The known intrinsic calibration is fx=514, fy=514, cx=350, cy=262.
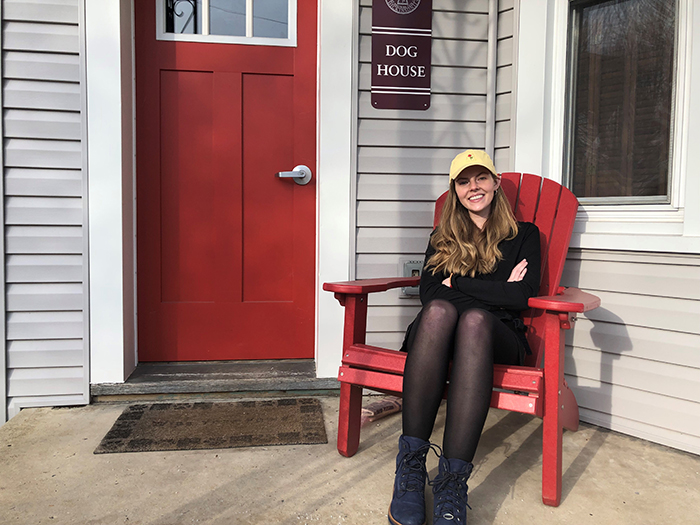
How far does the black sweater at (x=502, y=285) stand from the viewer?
1739 mm

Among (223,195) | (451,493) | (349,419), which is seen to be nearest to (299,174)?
(223,195)

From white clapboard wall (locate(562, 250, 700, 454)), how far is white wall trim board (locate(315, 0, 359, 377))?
103 cm

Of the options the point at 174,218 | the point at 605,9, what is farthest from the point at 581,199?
the point at 174,218

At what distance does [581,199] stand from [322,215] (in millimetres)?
1171

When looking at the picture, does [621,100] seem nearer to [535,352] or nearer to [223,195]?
[535,352]

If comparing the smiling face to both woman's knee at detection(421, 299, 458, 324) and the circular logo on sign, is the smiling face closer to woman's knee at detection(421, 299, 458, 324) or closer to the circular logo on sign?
woman's knee at detection(421, 299, 458, 324)

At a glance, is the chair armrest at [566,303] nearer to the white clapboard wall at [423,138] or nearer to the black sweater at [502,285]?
the black sweater at [502,285]

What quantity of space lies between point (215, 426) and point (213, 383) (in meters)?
0.32

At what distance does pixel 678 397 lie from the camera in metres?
1.97

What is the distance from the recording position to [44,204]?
2.28 metres

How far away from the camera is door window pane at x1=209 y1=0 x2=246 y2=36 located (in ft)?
8.20

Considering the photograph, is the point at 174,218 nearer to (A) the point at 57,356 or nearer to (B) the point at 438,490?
(A) the point at 57,356

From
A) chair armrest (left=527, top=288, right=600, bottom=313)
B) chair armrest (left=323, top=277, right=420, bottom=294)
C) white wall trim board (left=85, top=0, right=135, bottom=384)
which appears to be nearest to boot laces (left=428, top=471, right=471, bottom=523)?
chair armrest (left=527, top=288, right=600, bottom=313)

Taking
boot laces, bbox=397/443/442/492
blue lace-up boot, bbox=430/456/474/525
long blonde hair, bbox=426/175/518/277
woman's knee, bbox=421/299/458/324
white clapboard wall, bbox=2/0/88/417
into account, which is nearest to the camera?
blue lace-up boot, bbox=430/456/474/525
